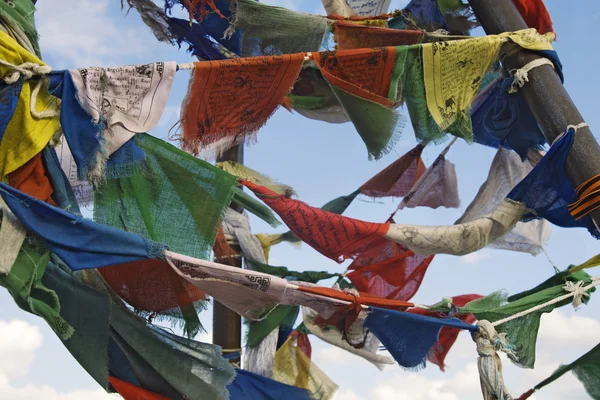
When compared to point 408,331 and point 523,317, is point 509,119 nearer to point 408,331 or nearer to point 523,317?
point 523,317

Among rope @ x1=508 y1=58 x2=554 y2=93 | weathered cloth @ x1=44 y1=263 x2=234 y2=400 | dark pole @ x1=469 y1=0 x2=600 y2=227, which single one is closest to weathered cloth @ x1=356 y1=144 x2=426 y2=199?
dark pole @ x1=469 y1=0 x2=600 y2=227

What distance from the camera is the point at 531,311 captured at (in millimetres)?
4309

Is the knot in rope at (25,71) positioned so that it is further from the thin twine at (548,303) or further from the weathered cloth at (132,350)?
the thin twine at (548,303)

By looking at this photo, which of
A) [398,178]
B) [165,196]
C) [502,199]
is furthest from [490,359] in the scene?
[398,178]

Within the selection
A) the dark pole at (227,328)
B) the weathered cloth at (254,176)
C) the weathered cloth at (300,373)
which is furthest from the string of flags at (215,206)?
the weathered cloth at (300,373)

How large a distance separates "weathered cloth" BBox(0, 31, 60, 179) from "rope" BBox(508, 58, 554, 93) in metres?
2.77

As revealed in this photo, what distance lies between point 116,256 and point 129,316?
2.17 feet

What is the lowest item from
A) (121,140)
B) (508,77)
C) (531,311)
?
(531,311)

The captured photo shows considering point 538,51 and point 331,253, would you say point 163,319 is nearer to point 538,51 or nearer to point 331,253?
point 331,253

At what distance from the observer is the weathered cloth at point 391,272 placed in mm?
5629

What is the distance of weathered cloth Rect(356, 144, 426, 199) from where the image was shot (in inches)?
249

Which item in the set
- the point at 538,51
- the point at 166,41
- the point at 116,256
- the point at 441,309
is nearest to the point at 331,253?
the point at 441,309

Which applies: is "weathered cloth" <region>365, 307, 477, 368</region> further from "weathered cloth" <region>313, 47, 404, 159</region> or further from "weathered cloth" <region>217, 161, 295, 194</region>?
"weathered cloth" <region>217, 161, 295, 194</region>

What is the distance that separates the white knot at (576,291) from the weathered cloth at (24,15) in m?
3.39
